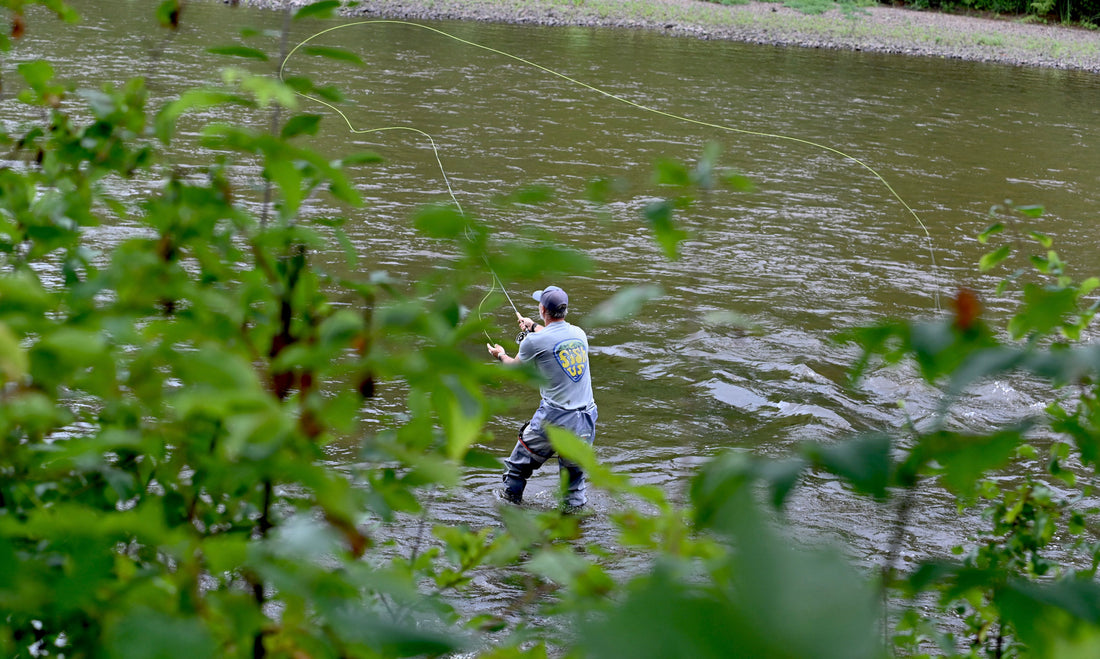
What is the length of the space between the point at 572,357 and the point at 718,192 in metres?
8.83

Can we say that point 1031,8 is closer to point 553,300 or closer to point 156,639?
point 553,300

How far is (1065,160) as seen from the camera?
18.1 meters

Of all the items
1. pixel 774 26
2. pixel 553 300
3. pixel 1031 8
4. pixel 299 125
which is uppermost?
pixel 1031 8

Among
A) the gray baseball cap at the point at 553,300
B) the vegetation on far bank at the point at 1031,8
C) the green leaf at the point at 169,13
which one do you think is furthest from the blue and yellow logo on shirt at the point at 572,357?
the vegetation on far bank at the point at 1031,8

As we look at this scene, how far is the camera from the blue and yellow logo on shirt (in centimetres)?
649

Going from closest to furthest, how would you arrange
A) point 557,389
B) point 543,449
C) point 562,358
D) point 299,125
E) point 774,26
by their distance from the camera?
point 299,125 → point 562,358 → point 557,389 → point 543,449 → point 774,26

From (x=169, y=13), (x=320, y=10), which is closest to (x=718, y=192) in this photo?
(x=169, y=13)

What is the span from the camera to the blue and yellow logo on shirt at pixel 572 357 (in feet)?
A: 21.3

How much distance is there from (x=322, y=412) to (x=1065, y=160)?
65.8ft

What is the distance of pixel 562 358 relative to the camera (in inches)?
256

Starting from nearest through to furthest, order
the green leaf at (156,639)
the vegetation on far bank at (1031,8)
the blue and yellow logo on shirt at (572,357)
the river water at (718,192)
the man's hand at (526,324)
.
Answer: the green leaf at (156,639) → the blue and yellow logo on shirt at (572,357) → the man's hand at (526,324) → the river water at (718,192) → the vegetation on far bank at (1031,8)

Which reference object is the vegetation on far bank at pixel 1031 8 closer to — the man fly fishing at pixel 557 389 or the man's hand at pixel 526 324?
the man's hand at pixel 526 324

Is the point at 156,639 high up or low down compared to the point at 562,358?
up

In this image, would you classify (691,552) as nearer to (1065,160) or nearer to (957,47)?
(1065,160)
